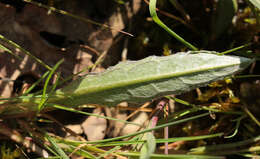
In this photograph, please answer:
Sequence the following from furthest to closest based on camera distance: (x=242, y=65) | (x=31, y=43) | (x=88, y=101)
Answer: (x=31, y=43)
(x=88, y=101)
(x=242, y=65)

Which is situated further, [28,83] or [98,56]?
[98,56]

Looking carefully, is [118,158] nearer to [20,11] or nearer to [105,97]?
[105,97]

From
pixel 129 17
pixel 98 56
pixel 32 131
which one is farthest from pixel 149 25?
pixel 32 131

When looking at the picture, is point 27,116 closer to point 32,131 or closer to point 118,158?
point 32,131

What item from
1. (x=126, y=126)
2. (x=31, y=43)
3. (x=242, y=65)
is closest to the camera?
(x=242, y=65)

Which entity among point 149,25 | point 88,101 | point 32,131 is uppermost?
point 149,25

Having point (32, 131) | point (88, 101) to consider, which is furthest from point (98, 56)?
point (32, 131)

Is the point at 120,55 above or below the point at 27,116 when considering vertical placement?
above
